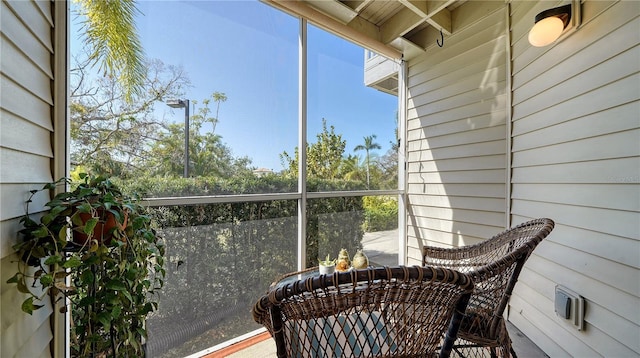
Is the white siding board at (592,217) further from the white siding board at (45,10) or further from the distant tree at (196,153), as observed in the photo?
the white siding board at (45,10)

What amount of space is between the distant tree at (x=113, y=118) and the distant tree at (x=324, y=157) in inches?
40.2

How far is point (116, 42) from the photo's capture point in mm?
1544

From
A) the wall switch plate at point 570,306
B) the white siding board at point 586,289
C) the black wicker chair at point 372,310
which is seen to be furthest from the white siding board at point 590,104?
the black wicker chair at point 372,310

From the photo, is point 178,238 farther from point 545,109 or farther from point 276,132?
point 545,109

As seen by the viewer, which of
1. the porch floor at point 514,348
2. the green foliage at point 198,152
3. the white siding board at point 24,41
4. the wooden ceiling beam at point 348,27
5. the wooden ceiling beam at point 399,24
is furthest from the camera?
the wooden ceiling beam at point 399,24

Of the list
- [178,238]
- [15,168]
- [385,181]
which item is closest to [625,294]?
[385,181]

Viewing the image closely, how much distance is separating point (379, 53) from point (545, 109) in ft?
5.58

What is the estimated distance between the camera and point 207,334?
1.87 metres

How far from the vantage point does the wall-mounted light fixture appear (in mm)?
1535

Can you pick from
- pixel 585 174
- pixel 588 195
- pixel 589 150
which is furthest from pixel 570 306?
pixel 589 150

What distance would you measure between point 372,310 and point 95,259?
103 cm

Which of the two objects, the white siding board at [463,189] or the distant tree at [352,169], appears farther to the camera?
the distant tree at [352,169]

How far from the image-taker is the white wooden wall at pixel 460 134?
2.31 m

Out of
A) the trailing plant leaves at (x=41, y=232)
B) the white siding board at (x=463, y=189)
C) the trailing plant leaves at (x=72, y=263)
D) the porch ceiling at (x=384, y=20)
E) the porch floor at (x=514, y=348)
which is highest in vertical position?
the porch ceiling at (x=384, y=20)
